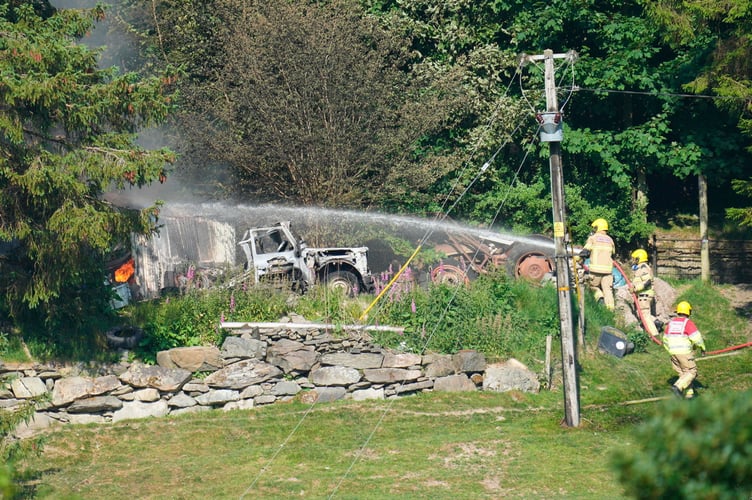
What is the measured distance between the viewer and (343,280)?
734 inches

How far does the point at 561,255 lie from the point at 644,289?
15.6 feet

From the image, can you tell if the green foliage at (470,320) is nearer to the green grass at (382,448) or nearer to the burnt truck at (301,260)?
the green grass at (382,448)

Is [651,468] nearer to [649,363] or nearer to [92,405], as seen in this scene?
[92,405]

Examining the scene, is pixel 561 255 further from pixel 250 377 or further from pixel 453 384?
pixel 250 377

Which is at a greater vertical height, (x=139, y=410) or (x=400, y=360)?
(x=400, y=360)

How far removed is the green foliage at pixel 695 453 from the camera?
277cm

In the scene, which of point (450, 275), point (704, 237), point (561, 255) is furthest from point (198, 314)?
point (704, 237)

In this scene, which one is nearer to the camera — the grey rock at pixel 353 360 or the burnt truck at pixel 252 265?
the grey rock at pixel 353 360

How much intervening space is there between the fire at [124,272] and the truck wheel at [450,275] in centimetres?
594

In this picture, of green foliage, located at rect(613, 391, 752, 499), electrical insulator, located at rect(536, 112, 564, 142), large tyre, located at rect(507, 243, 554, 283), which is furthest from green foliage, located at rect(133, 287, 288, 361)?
green foliage, located at rect(613, 391, 752, 499)

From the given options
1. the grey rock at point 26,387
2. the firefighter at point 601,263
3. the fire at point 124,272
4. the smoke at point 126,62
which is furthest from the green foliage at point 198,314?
the smoke at point 126,62

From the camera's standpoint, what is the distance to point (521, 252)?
20.4 meters

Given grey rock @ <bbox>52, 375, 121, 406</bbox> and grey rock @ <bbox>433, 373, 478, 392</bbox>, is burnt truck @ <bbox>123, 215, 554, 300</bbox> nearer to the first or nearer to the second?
grey rock @ <bbox>433, 373, 478, 392</bbox>

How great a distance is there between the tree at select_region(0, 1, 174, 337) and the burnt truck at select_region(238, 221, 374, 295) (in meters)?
4.28
